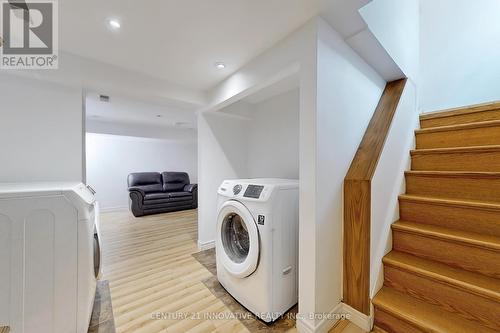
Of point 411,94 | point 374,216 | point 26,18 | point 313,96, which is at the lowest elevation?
point 374,216

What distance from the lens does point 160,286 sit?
181 cm

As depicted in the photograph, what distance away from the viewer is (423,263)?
1.31m

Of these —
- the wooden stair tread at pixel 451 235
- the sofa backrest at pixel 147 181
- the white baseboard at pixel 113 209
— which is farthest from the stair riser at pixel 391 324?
the white baseboard at pixel 113 209

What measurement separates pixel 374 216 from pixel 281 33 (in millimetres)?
1473

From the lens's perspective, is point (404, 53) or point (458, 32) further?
point (458, 32)

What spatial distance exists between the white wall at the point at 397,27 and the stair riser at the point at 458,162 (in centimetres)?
88

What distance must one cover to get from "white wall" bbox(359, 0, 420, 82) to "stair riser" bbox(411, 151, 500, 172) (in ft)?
2.89

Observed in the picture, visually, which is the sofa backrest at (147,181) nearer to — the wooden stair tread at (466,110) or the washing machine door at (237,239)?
the washing machine door at (237,239)

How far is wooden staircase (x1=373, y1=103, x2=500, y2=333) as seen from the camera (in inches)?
42.4

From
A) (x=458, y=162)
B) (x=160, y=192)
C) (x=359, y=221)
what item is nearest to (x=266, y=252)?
(x=359, y=221)

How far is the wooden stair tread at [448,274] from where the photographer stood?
3.39ft

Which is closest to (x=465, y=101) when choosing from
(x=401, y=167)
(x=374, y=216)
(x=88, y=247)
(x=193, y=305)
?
(x=401, y=167)

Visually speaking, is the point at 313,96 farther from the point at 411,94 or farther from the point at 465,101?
the point at 465,101

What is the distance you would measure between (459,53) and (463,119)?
1403 millimetres
